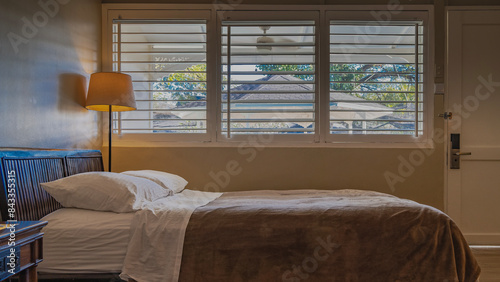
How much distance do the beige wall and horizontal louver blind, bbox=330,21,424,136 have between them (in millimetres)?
2077

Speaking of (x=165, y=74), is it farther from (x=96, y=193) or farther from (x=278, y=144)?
(x=96, y=193)

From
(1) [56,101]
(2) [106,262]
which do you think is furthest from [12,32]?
(2) [106,262]

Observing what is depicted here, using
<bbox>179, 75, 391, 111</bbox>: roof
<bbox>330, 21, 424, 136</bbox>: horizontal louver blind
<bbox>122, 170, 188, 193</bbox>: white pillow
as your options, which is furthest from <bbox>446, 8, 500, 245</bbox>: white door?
<bbox>122, 170, 188, 193</bbox>: white pillow

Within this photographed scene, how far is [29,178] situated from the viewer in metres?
2.02

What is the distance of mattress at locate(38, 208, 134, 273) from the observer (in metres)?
1.83

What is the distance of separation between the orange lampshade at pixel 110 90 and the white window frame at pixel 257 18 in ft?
1.69

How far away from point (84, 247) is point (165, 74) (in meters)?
1.93

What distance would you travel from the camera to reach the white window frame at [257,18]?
339 centimetres

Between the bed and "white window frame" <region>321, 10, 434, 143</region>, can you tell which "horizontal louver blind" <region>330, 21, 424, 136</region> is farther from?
the bed

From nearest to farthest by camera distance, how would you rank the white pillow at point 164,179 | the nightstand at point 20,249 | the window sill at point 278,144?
1. the nightstand at point 20,249
2. the white pillow at point 164,179
3. the window sill at point 278,144

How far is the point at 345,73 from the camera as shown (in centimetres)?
338

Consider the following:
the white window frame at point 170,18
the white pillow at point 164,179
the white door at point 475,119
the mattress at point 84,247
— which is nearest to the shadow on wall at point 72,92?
the white window frame at point 170,18

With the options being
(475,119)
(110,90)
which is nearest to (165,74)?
(110,90)

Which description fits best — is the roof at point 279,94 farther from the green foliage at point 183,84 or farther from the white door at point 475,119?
the white door at point 475,119
